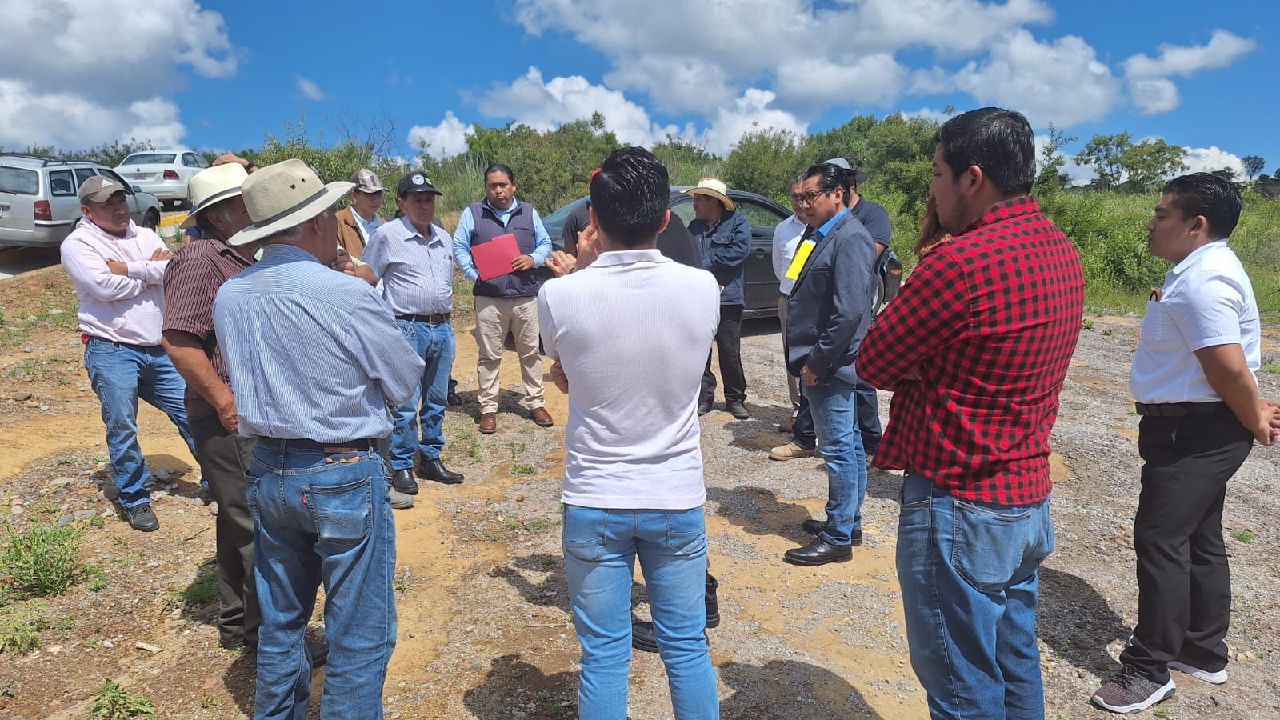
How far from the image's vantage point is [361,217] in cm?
593

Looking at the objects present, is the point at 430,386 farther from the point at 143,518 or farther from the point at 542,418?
the point at 143,518

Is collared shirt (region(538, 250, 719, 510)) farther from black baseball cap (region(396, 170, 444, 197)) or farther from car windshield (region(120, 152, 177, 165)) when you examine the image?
car windshield (region(120, 152, 177, 165))

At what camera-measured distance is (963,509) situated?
1.96 m

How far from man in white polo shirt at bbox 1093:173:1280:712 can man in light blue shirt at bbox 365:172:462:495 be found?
3.89m

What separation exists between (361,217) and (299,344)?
13.8 ft

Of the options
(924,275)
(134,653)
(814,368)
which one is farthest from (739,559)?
(134,653)

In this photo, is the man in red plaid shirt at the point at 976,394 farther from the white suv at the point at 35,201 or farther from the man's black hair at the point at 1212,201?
the white suv at the point at 35,201

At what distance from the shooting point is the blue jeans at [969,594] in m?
1.97

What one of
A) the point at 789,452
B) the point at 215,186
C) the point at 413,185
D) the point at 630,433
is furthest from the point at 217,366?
the point at 789,452

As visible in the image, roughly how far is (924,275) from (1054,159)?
19726mm

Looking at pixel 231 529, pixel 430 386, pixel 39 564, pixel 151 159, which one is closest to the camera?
pixel 231 529

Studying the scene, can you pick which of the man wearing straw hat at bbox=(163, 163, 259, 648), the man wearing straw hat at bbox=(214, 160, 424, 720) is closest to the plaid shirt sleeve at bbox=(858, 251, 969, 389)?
the man wearing straw hat at bbox=(214, 160, 424, 720)

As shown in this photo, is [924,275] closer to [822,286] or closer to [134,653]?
[822,286]

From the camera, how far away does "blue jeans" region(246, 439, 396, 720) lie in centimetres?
212
